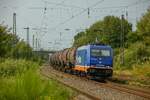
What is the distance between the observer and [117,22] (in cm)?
10962

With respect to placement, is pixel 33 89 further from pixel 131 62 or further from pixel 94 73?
pixel 131 62

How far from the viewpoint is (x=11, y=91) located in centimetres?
1460

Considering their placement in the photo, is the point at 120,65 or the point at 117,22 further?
the point at 117,22

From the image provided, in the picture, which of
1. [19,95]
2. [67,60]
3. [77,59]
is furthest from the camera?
[67,60]

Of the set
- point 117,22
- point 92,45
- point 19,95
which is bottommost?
point 19,95

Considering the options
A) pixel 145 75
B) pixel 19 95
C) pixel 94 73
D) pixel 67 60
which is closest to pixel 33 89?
pixel 19 95

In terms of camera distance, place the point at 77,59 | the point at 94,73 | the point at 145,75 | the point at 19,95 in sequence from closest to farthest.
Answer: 1. the point at 19,95
2. the point at 94,73
3. the point at 145,75
4. the point at 77,59

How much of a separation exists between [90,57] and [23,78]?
22177 mm

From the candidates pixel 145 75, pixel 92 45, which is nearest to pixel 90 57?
pixel 92 45

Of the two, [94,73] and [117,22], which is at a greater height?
[117,22]

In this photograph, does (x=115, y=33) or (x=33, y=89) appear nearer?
(x=33, y=89)

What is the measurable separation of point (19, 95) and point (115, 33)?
84.1 metres

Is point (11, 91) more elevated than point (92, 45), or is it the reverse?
point (92, 45)

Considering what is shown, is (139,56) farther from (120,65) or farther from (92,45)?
(92,45)
